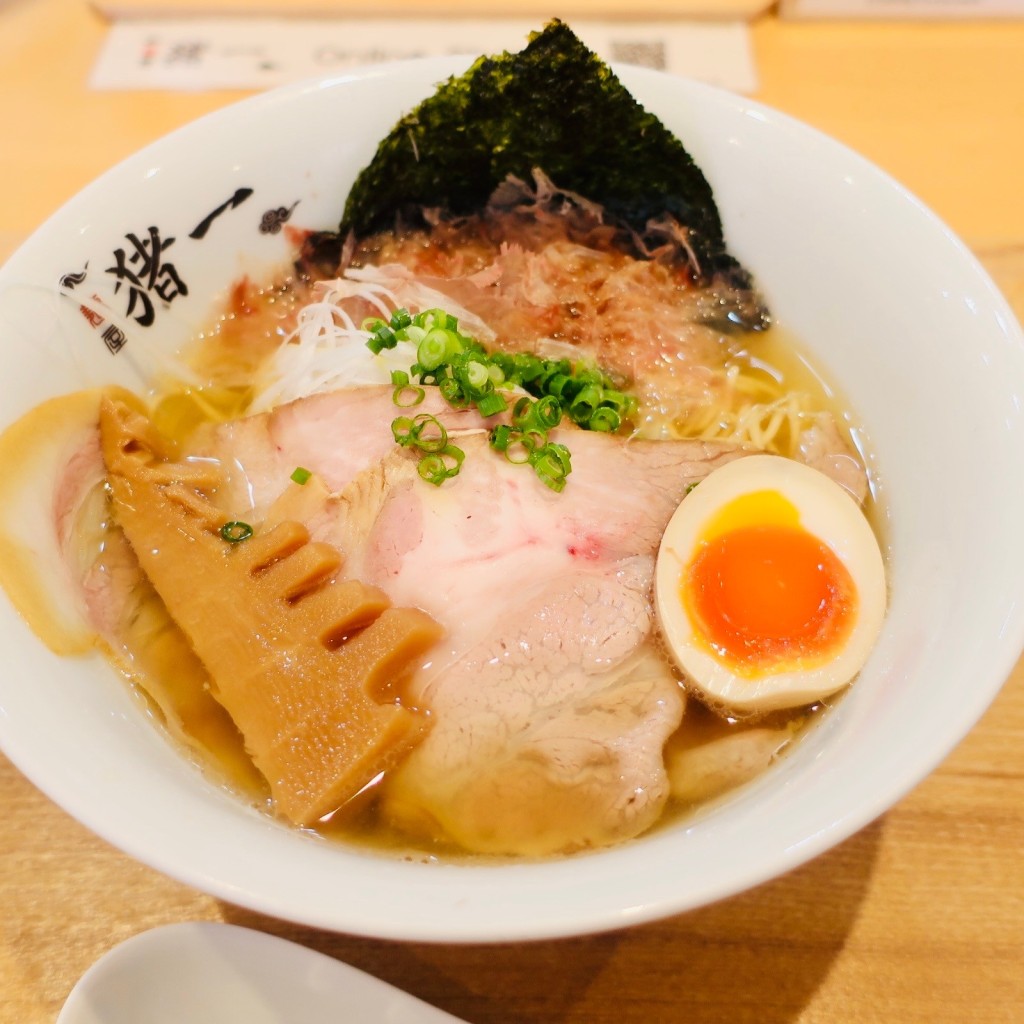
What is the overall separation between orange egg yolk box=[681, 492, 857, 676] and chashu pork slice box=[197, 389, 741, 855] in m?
0.11

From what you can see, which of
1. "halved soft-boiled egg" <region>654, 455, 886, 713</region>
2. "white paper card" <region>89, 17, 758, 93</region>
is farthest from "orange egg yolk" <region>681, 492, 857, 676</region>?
"white paper card" <region>89, 17, 758, 93</region>

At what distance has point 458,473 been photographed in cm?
153

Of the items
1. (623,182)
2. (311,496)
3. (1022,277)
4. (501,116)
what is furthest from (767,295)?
(311,496)

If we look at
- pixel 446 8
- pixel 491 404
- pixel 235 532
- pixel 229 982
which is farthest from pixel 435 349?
pixel 446 8

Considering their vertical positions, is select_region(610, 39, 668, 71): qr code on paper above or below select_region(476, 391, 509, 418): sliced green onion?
above

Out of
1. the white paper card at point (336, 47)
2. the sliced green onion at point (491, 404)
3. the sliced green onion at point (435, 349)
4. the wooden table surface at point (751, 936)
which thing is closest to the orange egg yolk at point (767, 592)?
the wooden table surface at point (751, 936)

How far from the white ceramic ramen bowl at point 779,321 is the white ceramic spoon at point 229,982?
0.20 meters

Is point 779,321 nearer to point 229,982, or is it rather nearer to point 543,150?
point 543,150

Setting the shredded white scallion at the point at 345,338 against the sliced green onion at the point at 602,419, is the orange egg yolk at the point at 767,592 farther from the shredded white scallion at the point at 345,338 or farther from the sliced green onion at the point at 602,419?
the shredded white scallion at the point at 345,338

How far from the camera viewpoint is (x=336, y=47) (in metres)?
2.95

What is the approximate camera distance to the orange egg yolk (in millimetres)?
1367

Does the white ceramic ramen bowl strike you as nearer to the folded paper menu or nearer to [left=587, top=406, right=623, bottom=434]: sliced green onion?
[left=587, top=406, right=623, bottom=434]: sliced green onion

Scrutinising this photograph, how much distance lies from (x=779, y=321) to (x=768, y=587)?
0.78 meters

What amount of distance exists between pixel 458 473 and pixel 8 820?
999mm
